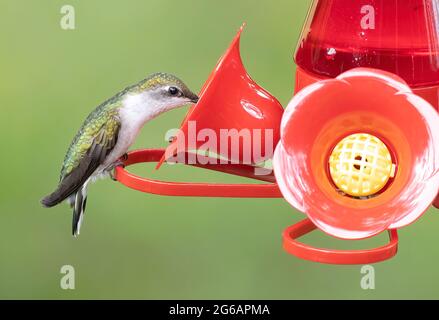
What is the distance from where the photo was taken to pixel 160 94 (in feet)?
14.3

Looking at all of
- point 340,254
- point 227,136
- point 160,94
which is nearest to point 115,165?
point 160,94

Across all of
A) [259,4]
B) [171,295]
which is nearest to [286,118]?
[259,4]

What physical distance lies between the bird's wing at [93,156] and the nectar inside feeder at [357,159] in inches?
34.3

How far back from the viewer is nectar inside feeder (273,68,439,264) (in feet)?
12.0

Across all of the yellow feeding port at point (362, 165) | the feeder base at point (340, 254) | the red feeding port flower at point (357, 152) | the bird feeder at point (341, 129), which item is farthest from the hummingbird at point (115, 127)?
the feeder base at point (340, 254)

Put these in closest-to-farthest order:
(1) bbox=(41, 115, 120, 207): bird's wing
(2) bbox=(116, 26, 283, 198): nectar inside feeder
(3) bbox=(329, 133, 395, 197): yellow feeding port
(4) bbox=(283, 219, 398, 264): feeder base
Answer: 1. (4) bbox=(283, 219, 398, 264): feeder base
2. (3) bbox=(329, 133, 395, 197): yellow feeding port
3. (2) bbox=(116, 26, 283, 198): nectar inside feeder
4. (1) bbox=(41, 115, 120, 207): bird's wing

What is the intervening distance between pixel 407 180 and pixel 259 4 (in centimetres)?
280

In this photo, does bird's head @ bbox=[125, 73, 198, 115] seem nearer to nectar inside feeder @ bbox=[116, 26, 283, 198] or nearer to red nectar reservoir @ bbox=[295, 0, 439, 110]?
nectar inside feeder @ bbox=[116, 26, 283, 198]

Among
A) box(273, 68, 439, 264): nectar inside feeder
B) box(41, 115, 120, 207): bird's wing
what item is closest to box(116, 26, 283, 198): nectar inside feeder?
box(41, 115, 120, 207): bird's wing

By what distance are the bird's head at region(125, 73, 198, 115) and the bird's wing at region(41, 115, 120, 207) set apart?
13cm

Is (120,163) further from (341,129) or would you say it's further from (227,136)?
(341,129)

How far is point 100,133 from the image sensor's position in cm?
446

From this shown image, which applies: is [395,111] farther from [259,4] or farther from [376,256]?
[259,4]

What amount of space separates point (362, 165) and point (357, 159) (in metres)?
0.03
